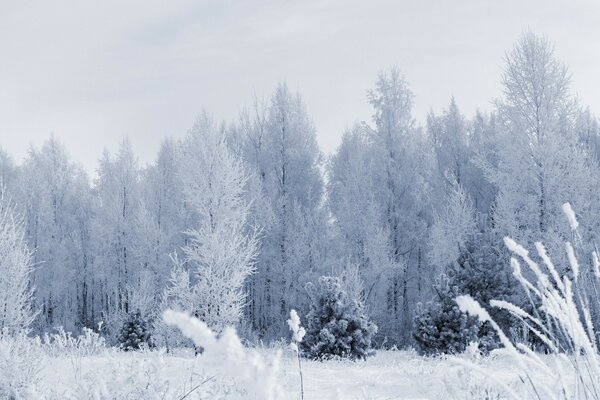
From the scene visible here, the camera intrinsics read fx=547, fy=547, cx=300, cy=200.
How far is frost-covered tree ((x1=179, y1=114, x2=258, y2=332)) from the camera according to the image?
540 inches

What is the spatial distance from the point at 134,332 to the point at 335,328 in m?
8.05

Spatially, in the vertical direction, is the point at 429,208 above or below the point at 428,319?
above

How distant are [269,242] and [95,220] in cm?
933

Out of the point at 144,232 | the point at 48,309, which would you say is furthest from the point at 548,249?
the point at 48,309

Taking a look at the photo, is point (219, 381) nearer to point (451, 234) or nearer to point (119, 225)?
point (451, 234)

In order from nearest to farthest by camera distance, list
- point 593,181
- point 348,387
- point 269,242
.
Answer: point 348,387, point 593,181, point 269,242

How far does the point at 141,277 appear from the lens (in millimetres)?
22375

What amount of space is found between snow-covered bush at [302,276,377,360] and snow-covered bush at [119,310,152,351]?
662 cm

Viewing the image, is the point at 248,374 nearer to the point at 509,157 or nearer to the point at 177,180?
the point at 509,157

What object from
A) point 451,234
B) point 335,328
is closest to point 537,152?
point 451,234

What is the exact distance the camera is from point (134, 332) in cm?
1825

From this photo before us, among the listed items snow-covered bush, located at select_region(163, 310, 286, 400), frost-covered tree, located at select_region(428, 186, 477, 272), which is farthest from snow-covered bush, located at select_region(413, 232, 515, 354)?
snow-covered bush, located at select_region(163, 310, 286, 400)

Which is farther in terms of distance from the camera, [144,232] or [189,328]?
[144,232]

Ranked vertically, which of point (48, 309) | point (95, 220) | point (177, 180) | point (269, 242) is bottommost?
point (48, 309)
